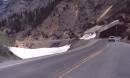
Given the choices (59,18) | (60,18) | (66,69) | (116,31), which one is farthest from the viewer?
(59,18)

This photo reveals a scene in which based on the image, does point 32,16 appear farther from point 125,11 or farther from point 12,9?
point 125,11

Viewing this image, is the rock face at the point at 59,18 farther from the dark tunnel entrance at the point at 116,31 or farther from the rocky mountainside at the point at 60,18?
the dark tunnel entrance at the point at 116,31

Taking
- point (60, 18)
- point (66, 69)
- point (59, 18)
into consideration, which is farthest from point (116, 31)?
point (66, 69)

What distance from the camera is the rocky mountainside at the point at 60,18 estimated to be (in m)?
101

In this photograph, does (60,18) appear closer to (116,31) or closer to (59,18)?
(59,18)

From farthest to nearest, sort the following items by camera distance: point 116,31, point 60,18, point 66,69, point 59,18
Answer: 1. point 59,18
2. point 60,18
3. point 116,31
4. point 66,69

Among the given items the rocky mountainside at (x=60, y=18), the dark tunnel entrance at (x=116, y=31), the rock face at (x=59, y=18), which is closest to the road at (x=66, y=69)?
the dark tunnel entrance at (x=116, y=31)

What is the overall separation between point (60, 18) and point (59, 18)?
0.50 m

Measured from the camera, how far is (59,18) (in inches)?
4653

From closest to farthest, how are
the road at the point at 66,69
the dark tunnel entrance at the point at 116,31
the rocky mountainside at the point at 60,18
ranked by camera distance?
the road at the point at 66,69 → the dark tunnel entrance at the point at 116,31 → the rocky mountainside at the point at 60,18

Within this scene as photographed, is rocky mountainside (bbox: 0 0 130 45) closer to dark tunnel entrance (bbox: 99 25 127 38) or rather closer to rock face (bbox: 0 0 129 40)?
rock face (bbox: 0 0 129 40)

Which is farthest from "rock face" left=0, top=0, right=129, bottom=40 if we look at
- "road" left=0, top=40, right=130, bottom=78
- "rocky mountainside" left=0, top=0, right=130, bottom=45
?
"road" left=0, top=40, right=130, bottom=78

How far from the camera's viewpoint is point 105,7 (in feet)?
353

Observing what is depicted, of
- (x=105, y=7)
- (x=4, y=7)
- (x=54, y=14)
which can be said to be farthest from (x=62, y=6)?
(x=4, y=7)
